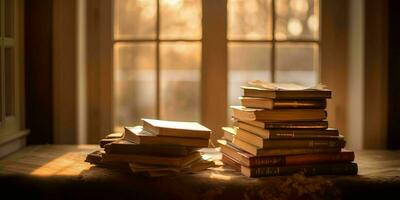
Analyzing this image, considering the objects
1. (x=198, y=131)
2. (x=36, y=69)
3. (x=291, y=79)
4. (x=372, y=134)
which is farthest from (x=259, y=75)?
Result: (x=36, y=69)

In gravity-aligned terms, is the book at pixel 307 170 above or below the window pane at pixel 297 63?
below

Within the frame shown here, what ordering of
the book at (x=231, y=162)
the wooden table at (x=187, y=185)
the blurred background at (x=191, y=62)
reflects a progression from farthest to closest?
the blurred background at (x=191, y=62), the book at (x=231, y=162), the wooden table at (x=187, y=185)

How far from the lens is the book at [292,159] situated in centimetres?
182

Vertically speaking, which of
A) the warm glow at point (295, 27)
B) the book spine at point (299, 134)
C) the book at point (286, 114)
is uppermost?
the warm glow at point (295, 27)

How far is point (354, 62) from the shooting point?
2.41m

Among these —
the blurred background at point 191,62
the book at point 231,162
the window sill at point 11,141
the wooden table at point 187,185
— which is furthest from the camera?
the blurred background at point 191,62

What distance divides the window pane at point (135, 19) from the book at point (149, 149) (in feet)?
2.36

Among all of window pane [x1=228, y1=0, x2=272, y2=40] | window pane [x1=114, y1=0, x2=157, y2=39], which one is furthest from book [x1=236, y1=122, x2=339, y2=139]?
window pane [x1=114, y1=0, x2=157, y2=39]

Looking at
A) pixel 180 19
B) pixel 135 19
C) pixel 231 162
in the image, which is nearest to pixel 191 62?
pixel 180 19

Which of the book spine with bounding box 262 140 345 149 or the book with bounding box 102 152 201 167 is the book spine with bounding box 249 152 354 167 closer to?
the book spine with bounding box 262 140 345 149

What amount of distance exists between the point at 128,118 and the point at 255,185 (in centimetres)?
88

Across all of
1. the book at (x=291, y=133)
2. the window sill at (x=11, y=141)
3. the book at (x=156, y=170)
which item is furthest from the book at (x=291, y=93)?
the window sill at (x=11, y=141)

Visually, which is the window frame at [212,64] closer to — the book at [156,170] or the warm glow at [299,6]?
the warm glow at [299,6]

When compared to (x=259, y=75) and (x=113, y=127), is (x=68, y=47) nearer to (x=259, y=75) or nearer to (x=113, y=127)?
(x=113, y=127)
